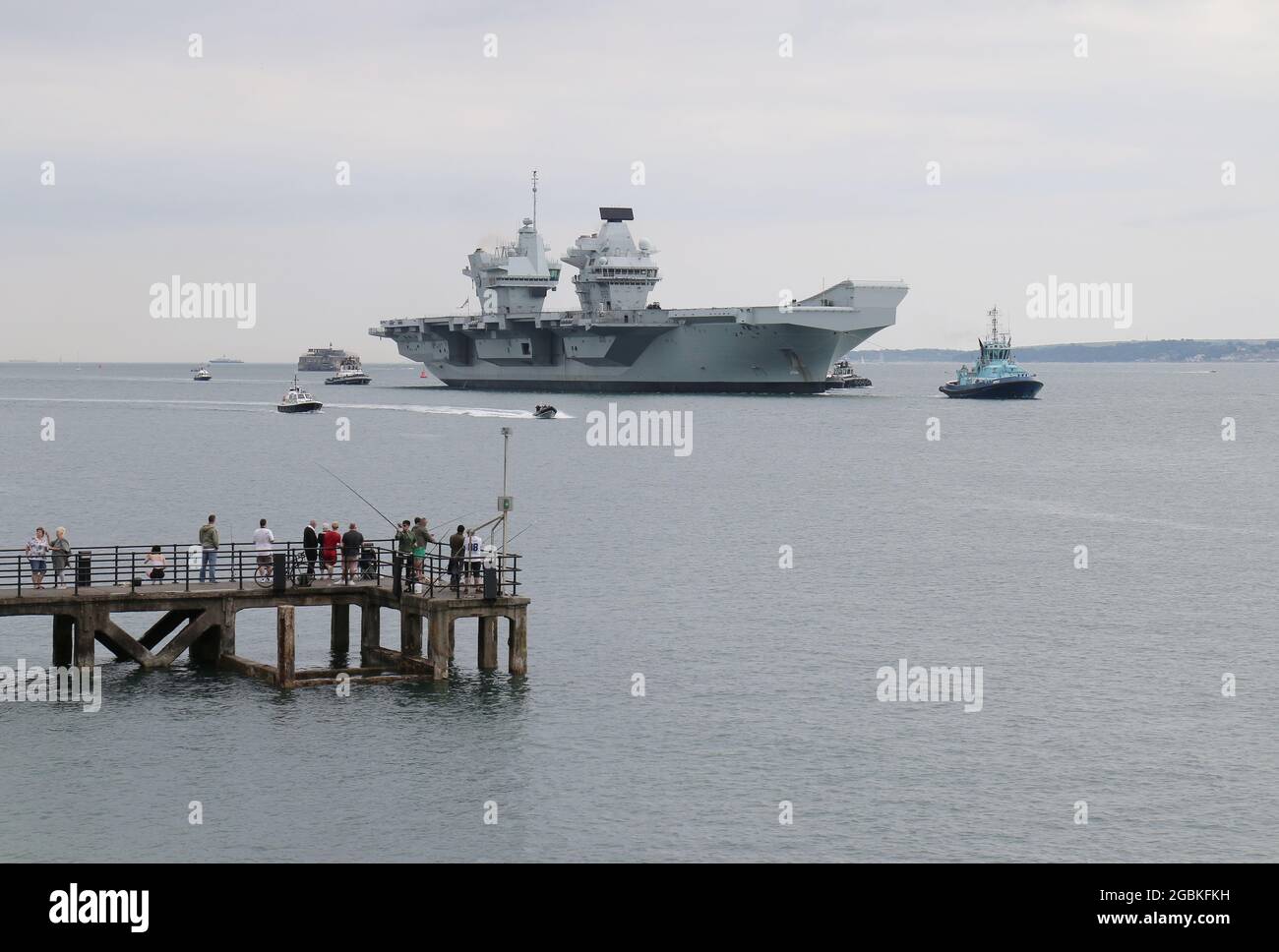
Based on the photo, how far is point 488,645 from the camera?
3294cm

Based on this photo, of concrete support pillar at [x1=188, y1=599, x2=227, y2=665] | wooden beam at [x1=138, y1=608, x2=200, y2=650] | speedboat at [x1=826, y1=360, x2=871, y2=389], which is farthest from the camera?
speedboat at [x1=826, y1=360, x2=871, y2=389]

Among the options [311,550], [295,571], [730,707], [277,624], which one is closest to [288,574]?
[295,571]

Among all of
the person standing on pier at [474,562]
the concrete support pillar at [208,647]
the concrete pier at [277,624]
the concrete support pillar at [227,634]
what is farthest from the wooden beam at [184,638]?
the person standing on pier at [474,562]

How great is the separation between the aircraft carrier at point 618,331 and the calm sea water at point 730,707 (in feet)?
186

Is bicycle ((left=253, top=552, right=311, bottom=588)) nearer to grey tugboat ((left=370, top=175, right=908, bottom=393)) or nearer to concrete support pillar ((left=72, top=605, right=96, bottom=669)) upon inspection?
concrete support pillar ((left=72, top=605, right=96, bottom=669))

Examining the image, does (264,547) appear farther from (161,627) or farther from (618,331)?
(618,331)

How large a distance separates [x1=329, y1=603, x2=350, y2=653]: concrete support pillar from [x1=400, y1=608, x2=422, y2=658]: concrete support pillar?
2671 millimetres

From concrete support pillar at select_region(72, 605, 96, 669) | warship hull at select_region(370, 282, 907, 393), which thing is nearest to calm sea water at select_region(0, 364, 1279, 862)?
concrete support pillar at select_region(72, 605, 96, 669)

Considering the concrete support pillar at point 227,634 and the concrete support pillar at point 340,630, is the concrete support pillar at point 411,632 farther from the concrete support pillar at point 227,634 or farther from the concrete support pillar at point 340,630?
the concrete support pillar at point 227,634

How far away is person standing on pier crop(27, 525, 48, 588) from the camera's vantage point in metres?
31.3

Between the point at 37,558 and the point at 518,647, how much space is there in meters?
10.0

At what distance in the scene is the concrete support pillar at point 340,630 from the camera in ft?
117

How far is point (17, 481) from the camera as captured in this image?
7688 centimetres
